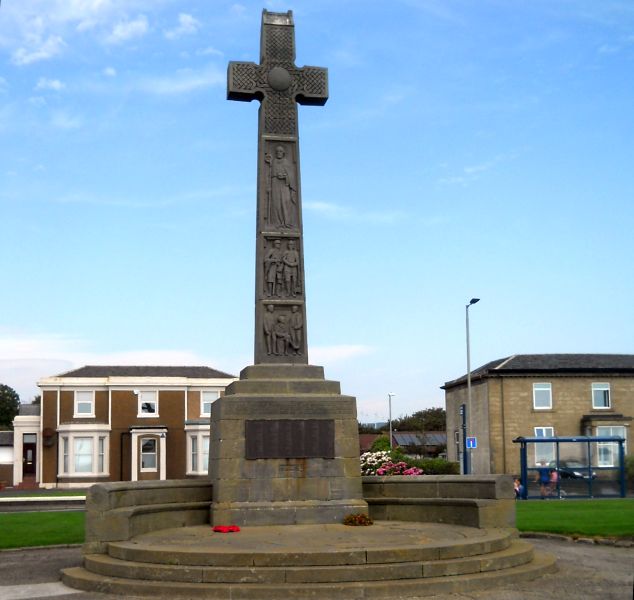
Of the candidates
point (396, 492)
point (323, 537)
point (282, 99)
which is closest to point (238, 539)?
point (323, 537)

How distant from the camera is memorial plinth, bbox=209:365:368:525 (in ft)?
51.1

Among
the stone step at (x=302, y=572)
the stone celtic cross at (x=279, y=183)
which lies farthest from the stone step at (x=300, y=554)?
the stone celtic cross at (x=279, y=183)

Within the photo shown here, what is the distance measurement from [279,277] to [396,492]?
180 inches

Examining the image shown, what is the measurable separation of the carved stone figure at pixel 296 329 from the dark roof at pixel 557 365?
3381 cm

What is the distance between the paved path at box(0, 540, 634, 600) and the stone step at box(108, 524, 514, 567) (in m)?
0.83

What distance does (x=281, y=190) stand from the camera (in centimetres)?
1758

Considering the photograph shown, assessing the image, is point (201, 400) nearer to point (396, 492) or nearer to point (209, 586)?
point (396, 492)

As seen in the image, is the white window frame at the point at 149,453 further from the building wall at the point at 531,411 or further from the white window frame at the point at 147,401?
the building wall at the point at 531,411

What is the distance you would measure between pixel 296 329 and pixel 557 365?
36.8 m

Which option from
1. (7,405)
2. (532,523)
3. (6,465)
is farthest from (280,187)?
Result: (7,405)

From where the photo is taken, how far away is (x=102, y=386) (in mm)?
54906

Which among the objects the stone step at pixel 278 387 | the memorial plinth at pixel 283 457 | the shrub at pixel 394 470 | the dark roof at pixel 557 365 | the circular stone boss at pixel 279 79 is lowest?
the shrub at pixel 394 470

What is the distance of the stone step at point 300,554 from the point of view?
38.3ft

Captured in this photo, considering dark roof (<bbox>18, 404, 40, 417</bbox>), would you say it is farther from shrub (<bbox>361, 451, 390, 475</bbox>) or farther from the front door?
shrub (<bbox>361, 451, 390, 475</bbox>)
